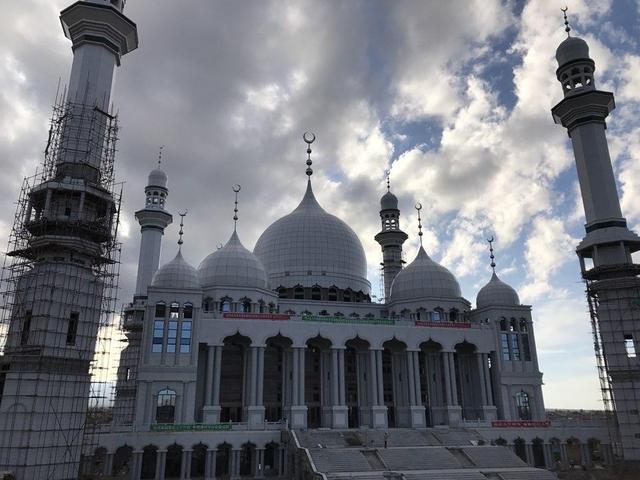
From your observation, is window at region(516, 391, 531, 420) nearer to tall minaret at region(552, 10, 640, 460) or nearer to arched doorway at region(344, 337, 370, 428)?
tall minaret at region(552, 10, 640, 460)

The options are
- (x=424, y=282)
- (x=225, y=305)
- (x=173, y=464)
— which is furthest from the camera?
(x=424, y=282)

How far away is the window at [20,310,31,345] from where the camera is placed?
3634 centimetres

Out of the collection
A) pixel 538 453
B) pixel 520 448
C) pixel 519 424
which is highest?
pixel 519 424

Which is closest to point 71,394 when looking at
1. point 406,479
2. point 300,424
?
point 300,424

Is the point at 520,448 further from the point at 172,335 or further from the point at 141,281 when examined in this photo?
the point at 141,281

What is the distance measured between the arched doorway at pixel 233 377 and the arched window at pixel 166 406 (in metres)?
6.71

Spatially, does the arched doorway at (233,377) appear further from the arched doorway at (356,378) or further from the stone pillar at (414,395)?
the stone pillar at (414,395)

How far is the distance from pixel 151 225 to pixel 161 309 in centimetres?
2393

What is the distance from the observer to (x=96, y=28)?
45.1 meters

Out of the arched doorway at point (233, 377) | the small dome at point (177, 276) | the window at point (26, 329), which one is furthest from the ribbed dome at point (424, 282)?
the window at point (26, 329)

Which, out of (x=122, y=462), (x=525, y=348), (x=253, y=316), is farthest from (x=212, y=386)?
(x=525, y=348)

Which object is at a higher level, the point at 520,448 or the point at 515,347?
the point at 515,347

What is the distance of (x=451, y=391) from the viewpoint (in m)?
53.7

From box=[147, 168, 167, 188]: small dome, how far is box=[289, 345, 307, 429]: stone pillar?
34.7m
